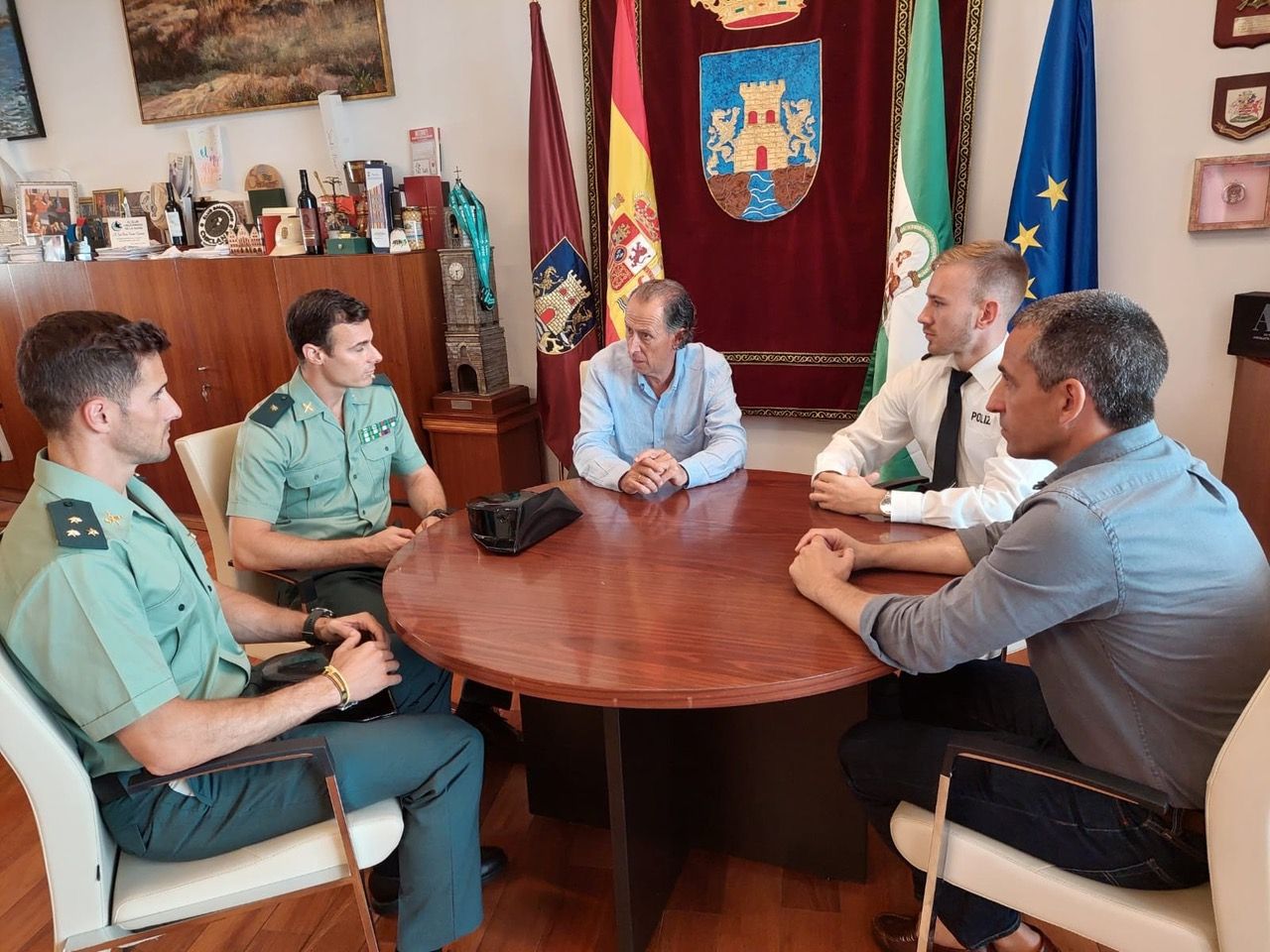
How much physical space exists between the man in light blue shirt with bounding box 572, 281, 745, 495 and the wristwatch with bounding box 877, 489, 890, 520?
0.50 metres

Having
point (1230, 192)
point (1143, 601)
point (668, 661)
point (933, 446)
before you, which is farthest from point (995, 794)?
point (1230, 192)

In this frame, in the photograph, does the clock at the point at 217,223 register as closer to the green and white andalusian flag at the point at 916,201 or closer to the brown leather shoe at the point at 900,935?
the green and white andalusian flag at the point at 916,201

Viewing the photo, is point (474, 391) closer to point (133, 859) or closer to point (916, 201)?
point (916, 201)

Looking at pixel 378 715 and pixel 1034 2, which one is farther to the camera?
pixel 1034 2

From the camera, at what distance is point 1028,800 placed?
1.19 meters

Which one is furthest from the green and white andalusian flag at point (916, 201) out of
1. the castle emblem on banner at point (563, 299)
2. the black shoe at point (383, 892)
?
the black shoe at point (383, 892)

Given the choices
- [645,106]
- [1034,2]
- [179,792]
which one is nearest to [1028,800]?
[179,792]

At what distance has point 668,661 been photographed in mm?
1210

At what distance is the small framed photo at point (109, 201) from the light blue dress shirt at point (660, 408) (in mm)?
3459

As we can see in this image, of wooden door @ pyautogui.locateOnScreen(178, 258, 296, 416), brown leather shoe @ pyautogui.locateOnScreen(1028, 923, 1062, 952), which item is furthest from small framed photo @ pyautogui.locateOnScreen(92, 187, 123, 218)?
brown leather shoe @ pyautogui.locateOnScreen(1028, 923, 1062, 952)

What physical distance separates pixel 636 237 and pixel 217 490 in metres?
1.81

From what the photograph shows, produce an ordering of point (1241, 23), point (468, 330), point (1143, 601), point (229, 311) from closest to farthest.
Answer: point (1143, 601) → point (1241, 23) → point (468, 330) → point (229, 311)

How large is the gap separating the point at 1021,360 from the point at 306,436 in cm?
168

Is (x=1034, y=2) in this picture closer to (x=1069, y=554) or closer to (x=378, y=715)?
(x=1069, y=554)
